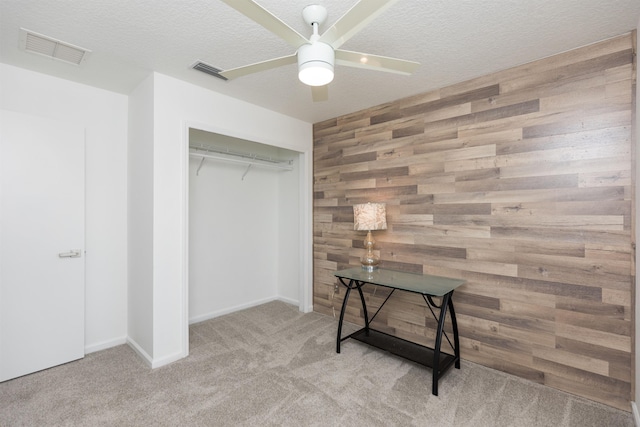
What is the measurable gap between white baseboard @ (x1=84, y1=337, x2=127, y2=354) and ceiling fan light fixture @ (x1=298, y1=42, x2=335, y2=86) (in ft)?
10.2

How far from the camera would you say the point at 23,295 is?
2.43 m

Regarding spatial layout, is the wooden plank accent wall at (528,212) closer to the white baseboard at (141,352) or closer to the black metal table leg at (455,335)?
the black metal table leg at (455,335)

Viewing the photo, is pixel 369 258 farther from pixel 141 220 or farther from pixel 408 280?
pixel 141 220

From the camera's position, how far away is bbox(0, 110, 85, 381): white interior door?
237 cm

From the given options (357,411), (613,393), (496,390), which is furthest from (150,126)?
(613,393)

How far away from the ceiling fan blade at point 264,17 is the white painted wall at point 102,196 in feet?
7.92

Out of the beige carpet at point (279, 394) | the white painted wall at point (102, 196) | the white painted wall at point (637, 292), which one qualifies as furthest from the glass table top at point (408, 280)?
the white painted wall at point (102, 196)

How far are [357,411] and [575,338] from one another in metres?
1.66

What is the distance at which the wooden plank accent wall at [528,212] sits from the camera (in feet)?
6.73

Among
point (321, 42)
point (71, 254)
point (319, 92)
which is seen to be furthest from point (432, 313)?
point (71, 254)

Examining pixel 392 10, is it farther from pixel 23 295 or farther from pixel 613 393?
pixel 23 295

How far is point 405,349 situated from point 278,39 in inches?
105

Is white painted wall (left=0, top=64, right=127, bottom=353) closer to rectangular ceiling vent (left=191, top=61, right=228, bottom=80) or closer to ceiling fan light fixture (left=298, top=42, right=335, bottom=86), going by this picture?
rectangular ceiling vent (left=191, top=61, right=228, bottom=80)

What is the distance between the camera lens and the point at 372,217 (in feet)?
9.82
